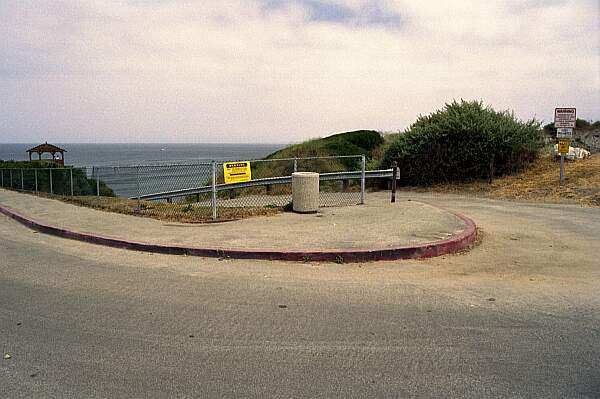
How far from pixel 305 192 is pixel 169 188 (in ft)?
16.4

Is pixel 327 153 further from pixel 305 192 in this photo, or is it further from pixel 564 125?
pixel 305 192

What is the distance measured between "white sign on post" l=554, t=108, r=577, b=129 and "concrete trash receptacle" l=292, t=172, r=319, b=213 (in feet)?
34.9

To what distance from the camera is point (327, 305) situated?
18.6 feet

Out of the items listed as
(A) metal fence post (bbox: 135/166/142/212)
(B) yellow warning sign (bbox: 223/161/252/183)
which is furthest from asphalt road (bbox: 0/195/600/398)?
(A) metal fence post (bbox: 135/166/142/212)

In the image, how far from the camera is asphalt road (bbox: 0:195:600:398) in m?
3.84

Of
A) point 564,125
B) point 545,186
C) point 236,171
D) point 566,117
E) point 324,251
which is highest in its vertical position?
point 566,117

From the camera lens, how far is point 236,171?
11.7 m

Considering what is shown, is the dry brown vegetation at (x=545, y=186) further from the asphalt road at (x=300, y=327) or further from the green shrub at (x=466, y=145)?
the asphalt road at (x=300, y=327)

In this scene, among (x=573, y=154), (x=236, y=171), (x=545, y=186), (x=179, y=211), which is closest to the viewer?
(x=236, y=171)

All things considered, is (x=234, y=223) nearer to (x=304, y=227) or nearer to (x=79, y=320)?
(x=304, y=227)

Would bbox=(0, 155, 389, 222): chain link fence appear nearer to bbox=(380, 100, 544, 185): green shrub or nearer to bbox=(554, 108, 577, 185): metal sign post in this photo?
bbox=(380, 100, 544, 185): green shrub

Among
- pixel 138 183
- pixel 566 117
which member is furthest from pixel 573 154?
pixel 138 183

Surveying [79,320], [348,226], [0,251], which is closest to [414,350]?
[79,320]

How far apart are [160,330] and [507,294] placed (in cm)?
417
